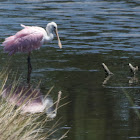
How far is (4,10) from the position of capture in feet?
94.6

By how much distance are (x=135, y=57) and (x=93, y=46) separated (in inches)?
93.8

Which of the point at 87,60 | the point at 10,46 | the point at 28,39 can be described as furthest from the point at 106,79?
the point at 10,46

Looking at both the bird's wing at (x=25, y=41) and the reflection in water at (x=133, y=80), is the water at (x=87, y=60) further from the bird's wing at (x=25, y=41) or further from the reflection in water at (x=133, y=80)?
the bird's wing at (x=25, y=41)

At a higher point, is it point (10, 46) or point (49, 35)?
point (49, 35)

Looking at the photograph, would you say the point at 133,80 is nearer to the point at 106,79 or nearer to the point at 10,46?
the point at 106,79

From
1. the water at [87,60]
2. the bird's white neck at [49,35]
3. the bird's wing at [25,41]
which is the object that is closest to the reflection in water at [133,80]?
the water at [87,60]

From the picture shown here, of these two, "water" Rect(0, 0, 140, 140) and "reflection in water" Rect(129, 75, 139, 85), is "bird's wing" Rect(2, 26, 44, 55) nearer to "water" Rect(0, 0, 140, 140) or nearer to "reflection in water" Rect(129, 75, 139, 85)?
"water" Rect(0, 0, 140, 140)

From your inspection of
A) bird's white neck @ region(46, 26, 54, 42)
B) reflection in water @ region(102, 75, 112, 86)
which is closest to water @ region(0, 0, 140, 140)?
reflection in water @ region(102, 75, 112, 86)

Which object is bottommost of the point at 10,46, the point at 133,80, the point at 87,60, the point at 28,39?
the point at 87,60

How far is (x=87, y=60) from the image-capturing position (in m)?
16.5

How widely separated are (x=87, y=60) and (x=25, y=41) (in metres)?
1.70

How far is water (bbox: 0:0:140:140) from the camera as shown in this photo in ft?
32.2

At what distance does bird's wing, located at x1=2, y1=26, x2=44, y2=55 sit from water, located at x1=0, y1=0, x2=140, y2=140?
363 mm

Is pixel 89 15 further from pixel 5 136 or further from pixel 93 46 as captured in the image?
pixel 5 136
